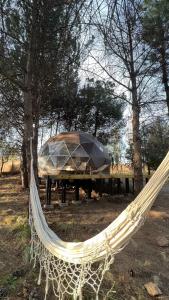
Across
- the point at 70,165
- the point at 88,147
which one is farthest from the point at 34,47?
the point at 88,147

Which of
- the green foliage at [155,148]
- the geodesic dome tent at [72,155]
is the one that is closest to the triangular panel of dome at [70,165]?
the geodesic dome tent at [72,155]

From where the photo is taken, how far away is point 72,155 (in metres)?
9.81

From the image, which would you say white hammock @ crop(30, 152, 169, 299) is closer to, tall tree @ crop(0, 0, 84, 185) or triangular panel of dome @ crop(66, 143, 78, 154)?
tall tree @ crop(0, 0, 84, 185)

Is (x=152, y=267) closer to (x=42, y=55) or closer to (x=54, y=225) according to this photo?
(x=54, y=225)

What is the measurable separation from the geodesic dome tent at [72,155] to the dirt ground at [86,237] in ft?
7.19

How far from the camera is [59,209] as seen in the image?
22.3 feet

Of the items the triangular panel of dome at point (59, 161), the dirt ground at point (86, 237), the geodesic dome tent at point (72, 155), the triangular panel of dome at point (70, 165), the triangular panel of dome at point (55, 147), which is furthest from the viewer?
the triangular panel of dome at point (55, 147)

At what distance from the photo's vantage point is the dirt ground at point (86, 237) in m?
3.91

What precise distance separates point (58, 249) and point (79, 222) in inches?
105

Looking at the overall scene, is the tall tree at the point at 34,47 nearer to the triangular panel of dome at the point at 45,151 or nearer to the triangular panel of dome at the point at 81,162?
the triangular panel of dome at the point at 81,162

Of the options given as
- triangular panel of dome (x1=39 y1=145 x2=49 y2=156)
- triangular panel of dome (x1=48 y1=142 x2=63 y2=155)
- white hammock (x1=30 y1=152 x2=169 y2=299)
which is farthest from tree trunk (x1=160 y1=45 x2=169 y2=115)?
Result: white hammock (x1=30 y1=152 x2=169 y2=299)

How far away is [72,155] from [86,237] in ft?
15.9

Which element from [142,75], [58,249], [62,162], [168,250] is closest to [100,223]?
[168,250]

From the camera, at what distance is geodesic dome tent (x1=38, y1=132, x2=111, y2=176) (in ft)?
31.4
